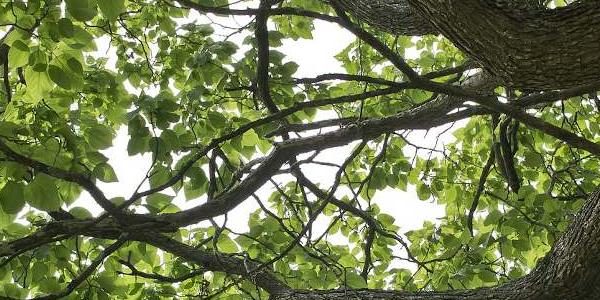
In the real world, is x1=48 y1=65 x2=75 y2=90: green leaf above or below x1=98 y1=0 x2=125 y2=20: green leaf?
below

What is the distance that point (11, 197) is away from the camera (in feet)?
6.69

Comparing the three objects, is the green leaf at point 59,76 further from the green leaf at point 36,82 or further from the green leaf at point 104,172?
the green leaf at point 104,172

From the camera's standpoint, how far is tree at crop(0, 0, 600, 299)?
6.63 feet

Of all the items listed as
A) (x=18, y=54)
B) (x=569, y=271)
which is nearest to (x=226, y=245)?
(x=18, y=54)

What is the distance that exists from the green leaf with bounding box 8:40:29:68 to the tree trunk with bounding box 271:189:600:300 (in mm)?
1877

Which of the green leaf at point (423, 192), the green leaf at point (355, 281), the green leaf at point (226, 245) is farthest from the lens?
the green leaf at point (423, 192)

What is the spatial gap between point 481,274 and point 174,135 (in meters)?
1.61

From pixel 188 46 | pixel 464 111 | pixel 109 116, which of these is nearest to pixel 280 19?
pixel 188 46

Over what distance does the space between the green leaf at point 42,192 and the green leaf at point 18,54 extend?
0.52 metres

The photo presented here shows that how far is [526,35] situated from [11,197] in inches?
64.6

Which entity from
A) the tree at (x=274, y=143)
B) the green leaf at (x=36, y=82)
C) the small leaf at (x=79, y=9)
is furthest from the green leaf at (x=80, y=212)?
the small leaf at (x=79, y=9)

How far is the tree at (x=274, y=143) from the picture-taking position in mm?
2020

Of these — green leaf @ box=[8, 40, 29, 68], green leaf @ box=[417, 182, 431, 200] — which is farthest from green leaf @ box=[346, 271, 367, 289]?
green leaf @ box=[8, 40, 29, 68]

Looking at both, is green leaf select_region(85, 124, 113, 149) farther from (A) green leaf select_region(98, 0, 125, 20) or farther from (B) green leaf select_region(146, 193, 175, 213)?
(A) green leaf select_region(98, 0, 125, 20)
